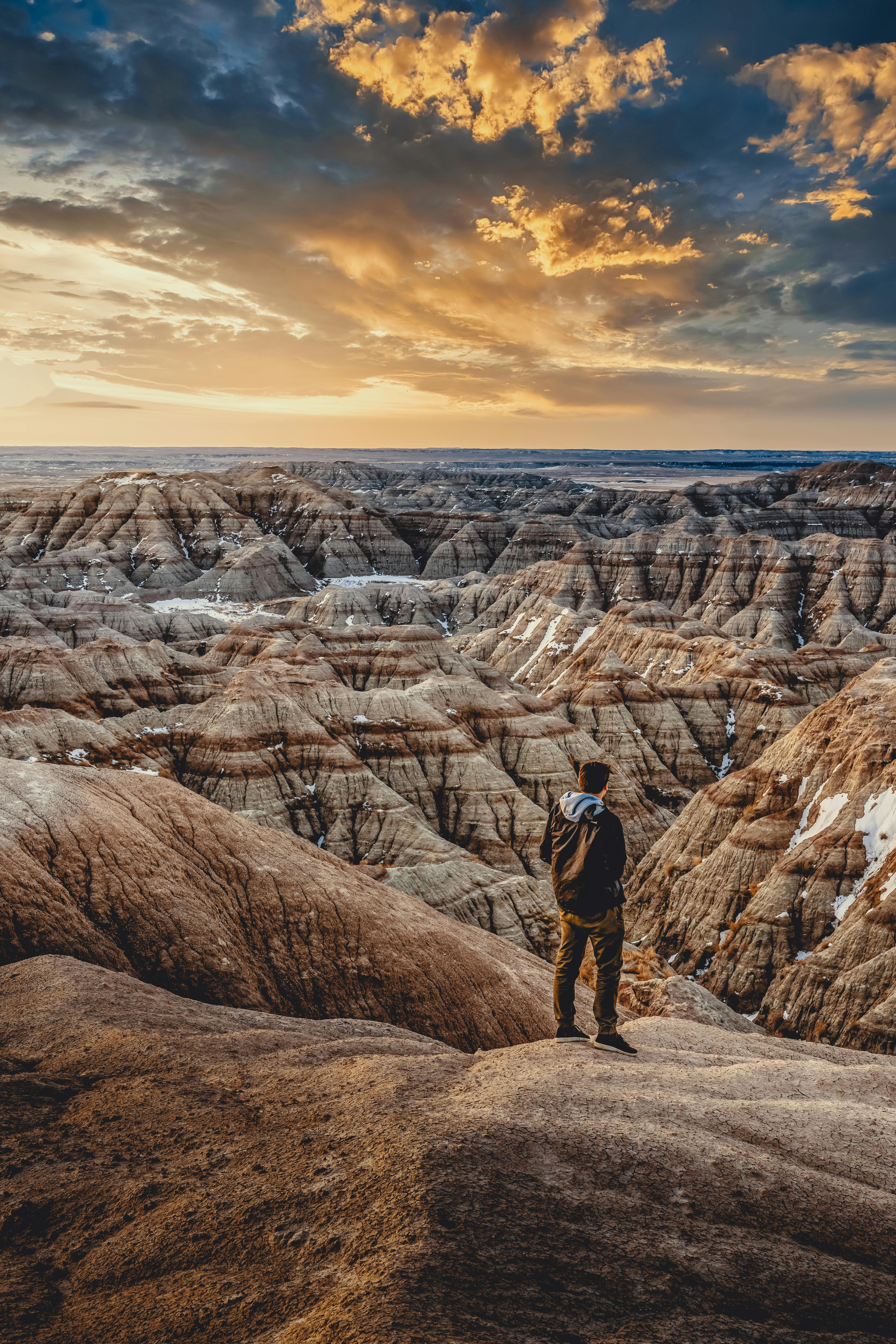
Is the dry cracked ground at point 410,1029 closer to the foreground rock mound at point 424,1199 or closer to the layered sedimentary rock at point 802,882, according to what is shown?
the foreground rock mound at point 424,1199

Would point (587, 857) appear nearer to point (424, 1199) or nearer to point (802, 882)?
point (424, 1199)

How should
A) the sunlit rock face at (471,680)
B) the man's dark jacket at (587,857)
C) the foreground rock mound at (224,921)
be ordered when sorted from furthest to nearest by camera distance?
the sunlit rock face at (471,680) → the foreground rock mound at (224,921) → the man's dark jacket at (587,857)

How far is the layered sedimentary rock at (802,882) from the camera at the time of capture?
25.9 metres

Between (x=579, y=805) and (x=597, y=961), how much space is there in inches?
77.5

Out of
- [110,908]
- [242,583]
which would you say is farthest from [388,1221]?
[242,583]

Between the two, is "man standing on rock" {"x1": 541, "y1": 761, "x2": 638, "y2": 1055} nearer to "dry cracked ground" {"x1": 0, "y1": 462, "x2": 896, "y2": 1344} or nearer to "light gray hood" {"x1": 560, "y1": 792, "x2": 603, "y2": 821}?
"light gray hood" {"x1": 560, "y1": 792, "x2": 603, "y2": 821}

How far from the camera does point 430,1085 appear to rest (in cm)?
719

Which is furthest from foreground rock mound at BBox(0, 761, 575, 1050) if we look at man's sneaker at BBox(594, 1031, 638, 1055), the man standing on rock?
the man standing on rock

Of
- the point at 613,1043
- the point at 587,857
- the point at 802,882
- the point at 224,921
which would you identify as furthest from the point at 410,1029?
the point at 802,882

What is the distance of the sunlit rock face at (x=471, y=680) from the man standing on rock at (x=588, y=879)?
10749 millimetres

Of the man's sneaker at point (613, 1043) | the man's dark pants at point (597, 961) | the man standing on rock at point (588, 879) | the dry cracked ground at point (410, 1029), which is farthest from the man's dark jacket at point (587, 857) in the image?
the man's sneaker at point (613, 1043)

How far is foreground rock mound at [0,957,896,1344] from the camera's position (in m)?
4.11

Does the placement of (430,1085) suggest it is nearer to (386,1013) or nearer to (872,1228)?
(872,1228)

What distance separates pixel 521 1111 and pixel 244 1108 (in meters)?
2.60
